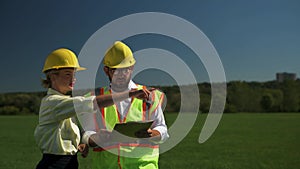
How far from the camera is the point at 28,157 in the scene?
14750 mm

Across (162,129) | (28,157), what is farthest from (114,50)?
(28,157)

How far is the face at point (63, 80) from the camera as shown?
3.50m

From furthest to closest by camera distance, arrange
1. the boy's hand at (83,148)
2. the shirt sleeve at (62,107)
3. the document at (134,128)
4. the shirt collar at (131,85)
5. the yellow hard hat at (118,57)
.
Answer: the shirt collar at (131,85), the yellow hard hat at (118,57), the boy's hand at (83,148), the document at (134,128), the shirt sleeve at (62,107)

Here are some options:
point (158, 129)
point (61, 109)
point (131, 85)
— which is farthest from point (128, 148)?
point (61, 109)

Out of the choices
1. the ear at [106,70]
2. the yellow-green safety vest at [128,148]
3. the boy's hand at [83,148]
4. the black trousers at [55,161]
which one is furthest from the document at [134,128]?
the ear at [106,70]

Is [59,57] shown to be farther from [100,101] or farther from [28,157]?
[28,157]

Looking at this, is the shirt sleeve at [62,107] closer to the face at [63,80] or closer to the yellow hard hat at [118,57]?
the face at [63,80]

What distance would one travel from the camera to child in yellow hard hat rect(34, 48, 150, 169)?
328 centimetres

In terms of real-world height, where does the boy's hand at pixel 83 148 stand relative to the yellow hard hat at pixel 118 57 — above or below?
below

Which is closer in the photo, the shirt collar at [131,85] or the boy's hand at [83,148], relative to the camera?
the boy's hand at [83,148]

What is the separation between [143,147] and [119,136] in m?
0.34

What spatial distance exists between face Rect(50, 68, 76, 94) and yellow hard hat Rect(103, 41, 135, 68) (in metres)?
0.41

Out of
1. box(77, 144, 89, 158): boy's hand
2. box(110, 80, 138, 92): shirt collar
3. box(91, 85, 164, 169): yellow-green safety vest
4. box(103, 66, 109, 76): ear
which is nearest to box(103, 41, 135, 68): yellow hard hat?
box(103, 66, 109, 76): ear

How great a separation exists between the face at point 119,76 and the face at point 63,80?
434mm
